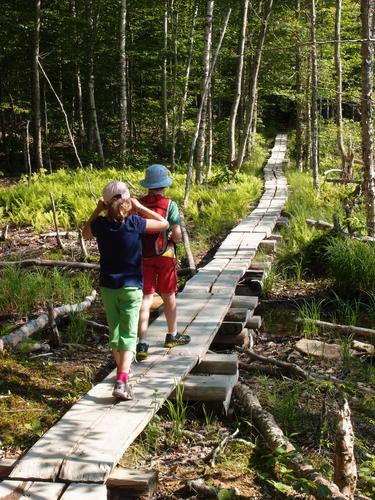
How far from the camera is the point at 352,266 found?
793cm

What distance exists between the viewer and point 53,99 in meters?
29.5

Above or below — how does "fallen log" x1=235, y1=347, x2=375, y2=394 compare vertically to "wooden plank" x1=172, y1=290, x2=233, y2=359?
below

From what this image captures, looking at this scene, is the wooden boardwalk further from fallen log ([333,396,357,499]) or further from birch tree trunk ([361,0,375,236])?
birch tree trunk ([361,0,375,236])

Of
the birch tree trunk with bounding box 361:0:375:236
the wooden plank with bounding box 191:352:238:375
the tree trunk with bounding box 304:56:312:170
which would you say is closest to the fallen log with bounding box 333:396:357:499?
the wooden plank with bounding box 191:352:238:375

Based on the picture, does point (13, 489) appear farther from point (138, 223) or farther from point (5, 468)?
point (138, 223)

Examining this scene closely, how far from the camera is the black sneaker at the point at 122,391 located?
426 centimetres

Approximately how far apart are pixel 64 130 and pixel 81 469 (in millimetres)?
28425

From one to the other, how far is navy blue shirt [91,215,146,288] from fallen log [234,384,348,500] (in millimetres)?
1285

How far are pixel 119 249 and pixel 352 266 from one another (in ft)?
14.5

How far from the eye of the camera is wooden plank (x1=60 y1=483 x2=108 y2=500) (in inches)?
123

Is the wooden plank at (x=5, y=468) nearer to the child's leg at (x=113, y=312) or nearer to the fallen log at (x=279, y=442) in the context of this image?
the child's leg at (x=113, y=312)

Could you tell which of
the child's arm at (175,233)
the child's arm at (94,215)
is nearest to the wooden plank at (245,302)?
the child's arm at (175,233)

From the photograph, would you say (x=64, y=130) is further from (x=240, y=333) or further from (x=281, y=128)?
(x=240, y=333)

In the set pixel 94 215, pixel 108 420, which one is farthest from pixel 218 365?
pixel 94 215
